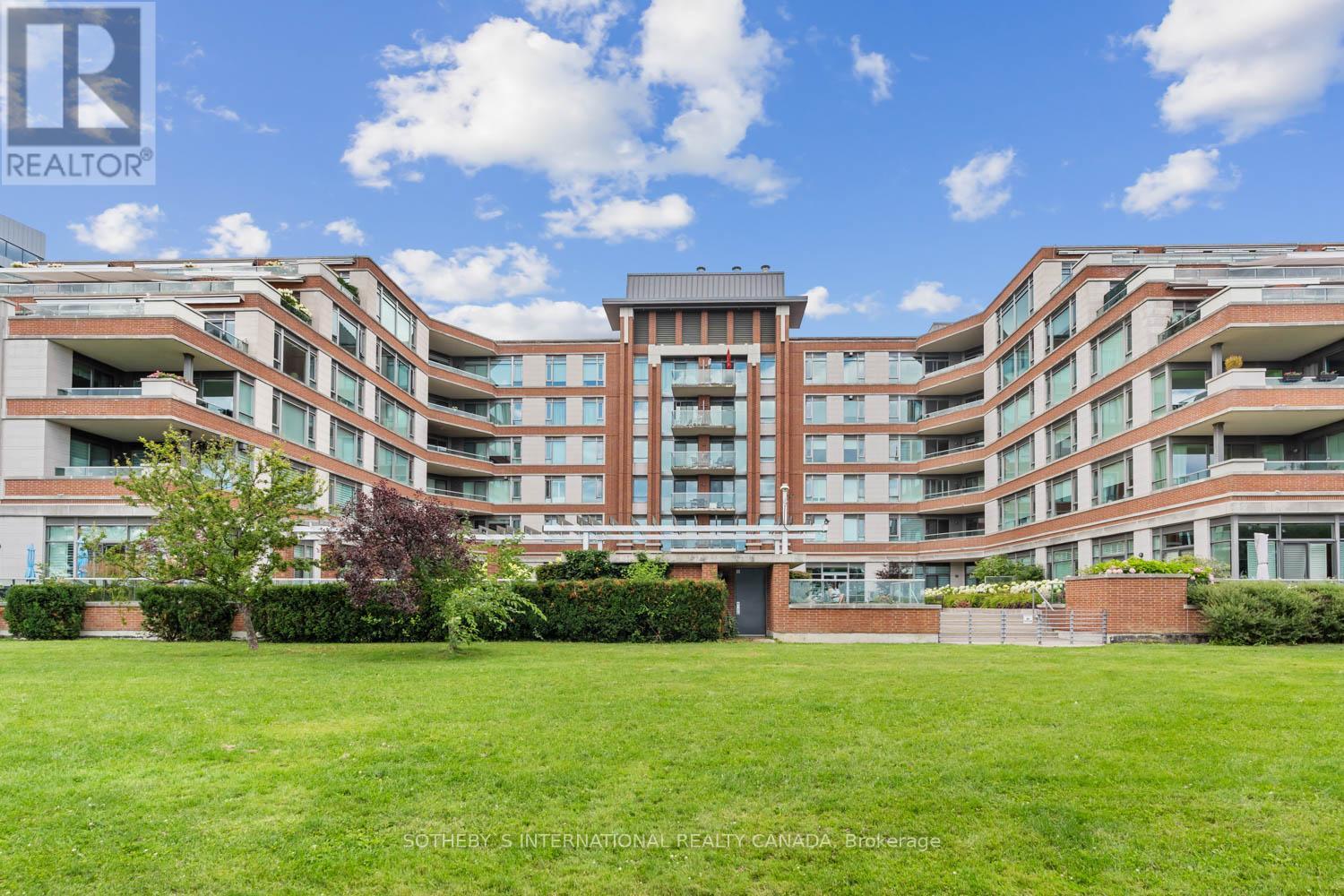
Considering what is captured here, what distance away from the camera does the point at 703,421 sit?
2324 inches

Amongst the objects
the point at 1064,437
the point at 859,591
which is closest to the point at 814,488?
the point at 1064,437

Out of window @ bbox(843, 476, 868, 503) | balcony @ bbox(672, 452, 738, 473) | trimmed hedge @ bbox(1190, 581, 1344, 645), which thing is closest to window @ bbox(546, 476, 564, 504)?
balcony @ bbox(672, 452, 738, 473)

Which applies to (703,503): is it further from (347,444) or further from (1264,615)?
(1264,615)

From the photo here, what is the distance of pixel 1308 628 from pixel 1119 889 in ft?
65.0

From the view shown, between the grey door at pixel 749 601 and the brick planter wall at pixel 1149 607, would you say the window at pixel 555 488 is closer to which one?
the grey door at pixel 749 601

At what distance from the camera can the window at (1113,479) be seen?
124 feet

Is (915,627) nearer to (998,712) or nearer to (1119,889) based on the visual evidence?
(998,712)

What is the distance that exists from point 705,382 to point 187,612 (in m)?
36.4

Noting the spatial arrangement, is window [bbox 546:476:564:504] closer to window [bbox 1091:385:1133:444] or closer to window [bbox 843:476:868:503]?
window [bbox 843:476:868:503]

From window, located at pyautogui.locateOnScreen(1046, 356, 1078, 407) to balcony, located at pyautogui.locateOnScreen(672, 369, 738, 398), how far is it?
1888 centimetres

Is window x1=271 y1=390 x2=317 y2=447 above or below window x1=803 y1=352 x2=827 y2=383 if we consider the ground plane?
below

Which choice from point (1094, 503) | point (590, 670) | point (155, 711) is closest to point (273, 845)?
point (155, 711)

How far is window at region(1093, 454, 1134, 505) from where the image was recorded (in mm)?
37656

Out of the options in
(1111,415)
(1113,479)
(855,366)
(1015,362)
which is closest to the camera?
(1113,479)
